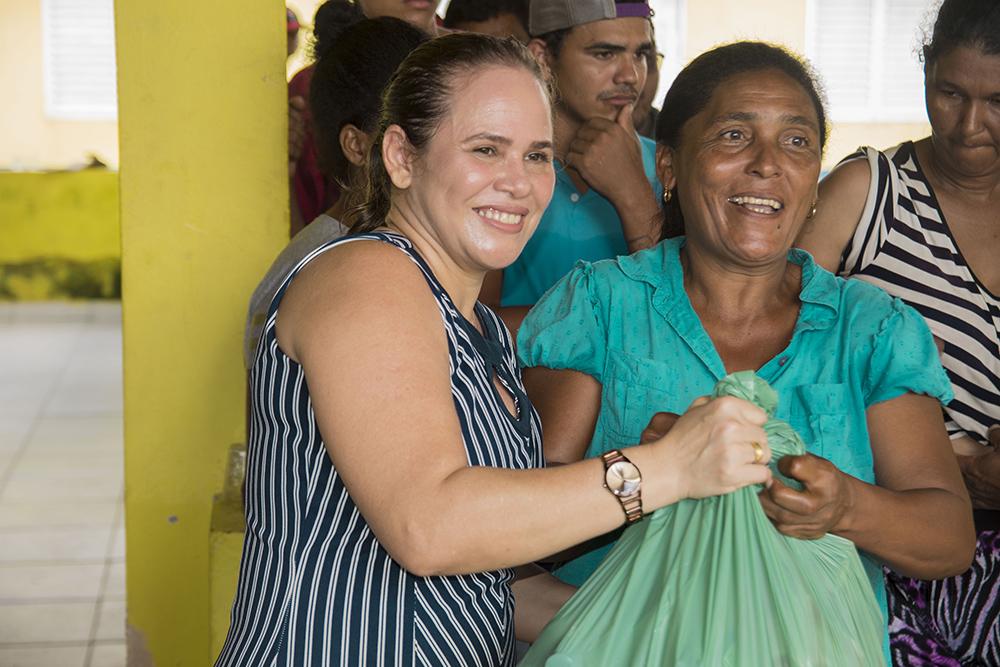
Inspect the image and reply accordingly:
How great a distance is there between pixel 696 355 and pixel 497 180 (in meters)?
0.54

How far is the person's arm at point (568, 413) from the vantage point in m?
2.10

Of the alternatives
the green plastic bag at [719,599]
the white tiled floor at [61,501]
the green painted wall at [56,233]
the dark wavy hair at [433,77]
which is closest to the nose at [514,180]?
the dark wavy hair at [433,77]

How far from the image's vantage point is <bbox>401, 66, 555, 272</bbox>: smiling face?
1708 mm

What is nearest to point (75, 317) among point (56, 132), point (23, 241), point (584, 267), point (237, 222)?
point (23, 241)

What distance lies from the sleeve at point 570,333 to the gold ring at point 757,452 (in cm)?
57

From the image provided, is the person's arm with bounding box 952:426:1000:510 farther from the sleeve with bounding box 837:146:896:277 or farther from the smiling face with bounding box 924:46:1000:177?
the smiling face with bounding box 924:46:1000:177

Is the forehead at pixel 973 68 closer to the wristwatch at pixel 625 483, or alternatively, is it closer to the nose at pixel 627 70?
the nose at pixel 627 70

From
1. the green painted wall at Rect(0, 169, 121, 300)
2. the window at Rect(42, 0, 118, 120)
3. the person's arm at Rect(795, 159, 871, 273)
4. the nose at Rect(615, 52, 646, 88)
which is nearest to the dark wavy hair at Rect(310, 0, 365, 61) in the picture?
the nose at Rect(615, 52, 646, 88)

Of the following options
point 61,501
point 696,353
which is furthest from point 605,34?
point 61,501

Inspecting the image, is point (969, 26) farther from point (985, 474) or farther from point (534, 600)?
point (534, 600)

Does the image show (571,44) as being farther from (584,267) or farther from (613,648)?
(613,648)

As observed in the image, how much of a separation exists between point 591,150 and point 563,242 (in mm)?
243

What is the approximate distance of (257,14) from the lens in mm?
3055

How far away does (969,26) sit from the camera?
2.46 m
